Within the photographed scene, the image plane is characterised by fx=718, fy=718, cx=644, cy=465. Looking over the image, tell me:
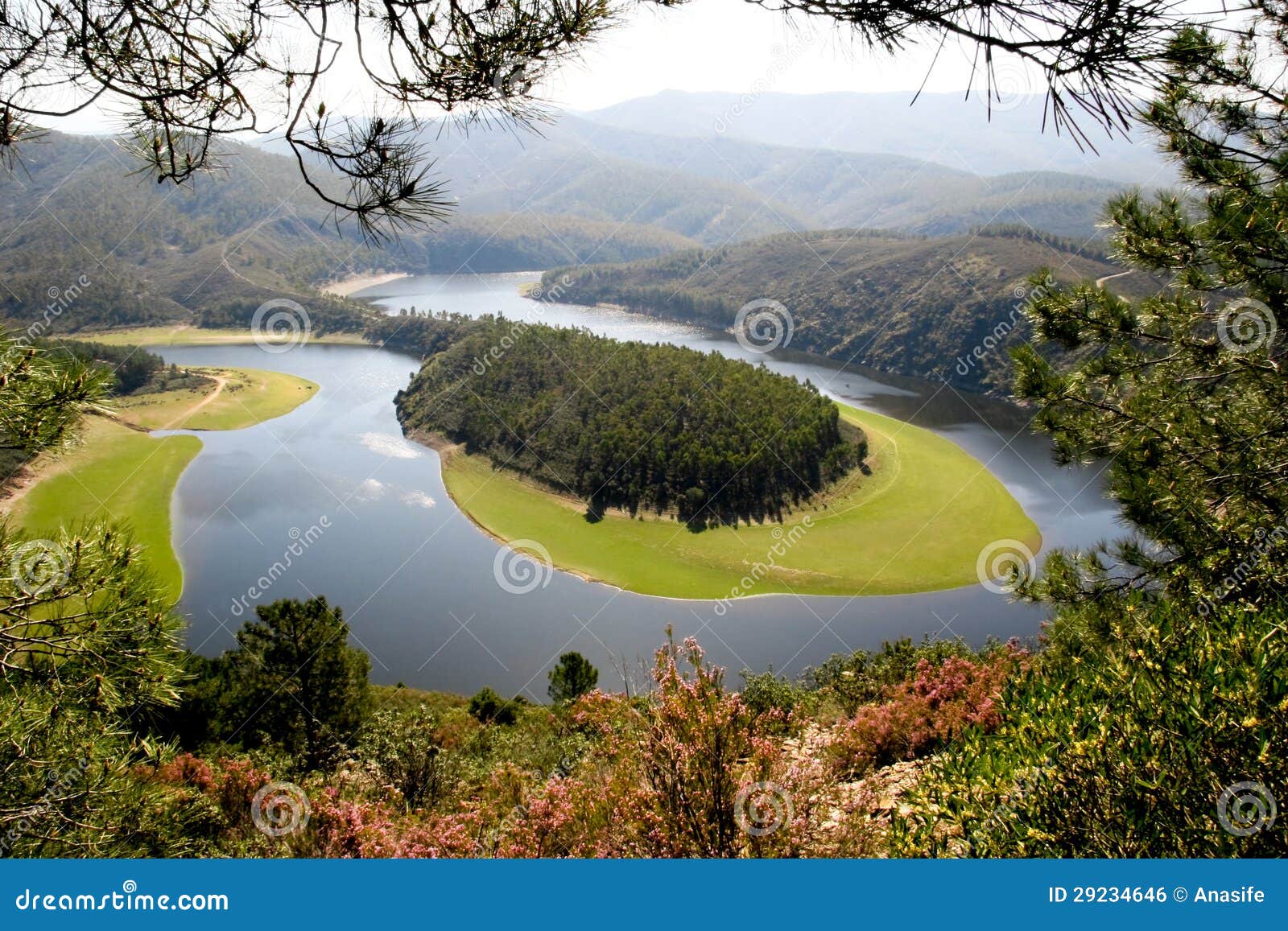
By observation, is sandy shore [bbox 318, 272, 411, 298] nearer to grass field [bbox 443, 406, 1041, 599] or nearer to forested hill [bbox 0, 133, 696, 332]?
forested hill [bbox 0, 133, 696, 332]

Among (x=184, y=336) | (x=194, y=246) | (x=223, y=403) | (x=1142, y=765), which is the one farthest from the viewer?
(x=194, y=246)

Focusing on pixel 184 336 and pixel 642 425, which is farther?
pixel 184 336

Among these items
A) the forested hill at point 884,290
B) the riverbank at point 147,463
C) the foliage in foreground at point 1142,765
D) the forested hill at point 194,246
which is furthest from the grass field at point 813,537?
the forested hill at point 194,246

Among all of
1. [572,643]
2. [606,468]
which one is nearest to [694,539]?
A: [606,468]

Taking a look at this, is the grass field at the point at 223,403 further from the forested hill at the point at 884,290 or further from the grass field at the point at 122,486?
the forested hill at the point at 884,290

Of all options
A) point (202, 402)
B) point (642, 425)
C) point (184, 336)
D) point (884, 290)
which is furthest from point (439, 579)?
point (184, 336)

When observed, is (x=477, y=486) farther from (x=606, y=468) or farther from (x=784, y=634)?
(x=784, y=634)

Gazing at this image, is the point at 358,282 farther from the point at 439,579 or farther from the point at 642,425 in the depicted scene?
the point at 439,579
